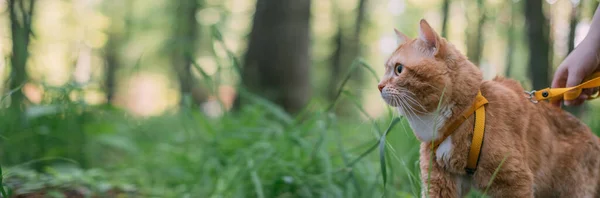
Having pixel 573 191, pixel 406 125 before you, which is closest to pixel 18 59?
pixel 406 125

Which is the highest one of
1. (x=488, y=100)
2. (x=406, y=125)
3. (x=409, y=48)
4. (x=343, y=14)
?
(x=409, y=48)

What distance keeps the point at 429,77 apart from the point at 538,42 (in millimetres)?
3393

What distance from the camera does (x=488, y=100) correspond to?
1643mm

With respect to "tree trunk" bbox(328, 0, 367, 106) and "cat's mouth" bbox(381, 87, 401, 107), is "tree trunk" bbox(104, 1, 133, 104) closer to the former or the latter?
"tree trunk" bbox(328, 0, 367, 106)

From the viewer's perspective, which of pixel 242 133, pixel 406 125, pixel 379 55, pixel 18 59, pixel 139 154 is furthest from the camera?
pixel 379 55

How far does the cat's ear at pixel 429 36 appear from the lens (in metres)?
1.58

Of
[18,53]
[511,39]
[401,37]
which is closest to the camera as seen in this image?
[401,37]

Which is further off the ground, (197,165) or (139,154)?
(197,165)

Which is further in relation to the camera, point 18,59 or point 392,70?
point 18,59

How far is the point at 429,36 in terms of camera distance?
5.25ft

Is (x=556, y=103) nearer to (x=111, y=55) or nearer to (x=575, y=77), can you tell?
(x=575, y=77)

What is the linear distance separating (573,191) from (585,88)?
48 cm

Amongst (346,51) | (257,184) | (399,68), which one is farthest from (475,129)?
(346,51)

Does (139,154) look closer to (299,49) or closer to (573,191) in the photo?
(299,49)
